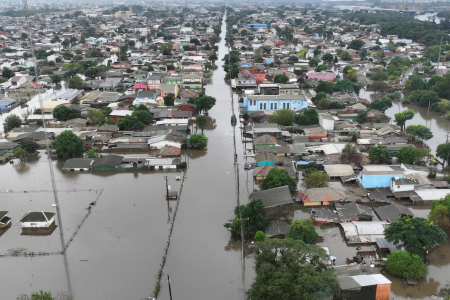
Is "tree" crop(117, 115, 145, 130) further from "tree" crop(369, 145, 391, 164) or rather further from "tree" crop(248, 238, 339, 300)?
"tree" crop(248, 238, 339, 300)

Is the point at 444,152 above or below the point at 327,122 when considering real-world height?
below

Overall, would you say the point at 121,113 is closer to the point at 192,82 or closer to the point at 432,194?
the point at 192,82

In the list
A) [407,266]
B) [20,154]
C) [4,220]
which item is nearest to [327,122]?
[407,266]

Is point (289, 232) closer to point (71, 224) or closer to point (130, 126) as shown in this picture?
point (71, 224)

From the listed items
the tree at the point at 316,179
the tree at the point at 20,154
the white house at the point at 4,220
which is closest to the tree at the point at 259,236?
the tree at the point at 316,179

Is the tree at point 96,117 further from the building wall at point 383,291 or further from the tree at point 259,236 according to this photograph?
the building wall at point 383,291

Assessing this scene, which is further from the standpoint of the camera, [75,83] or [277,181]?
[75,83]

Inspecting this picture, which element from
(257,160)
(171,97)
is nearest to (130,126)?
(171,97)
